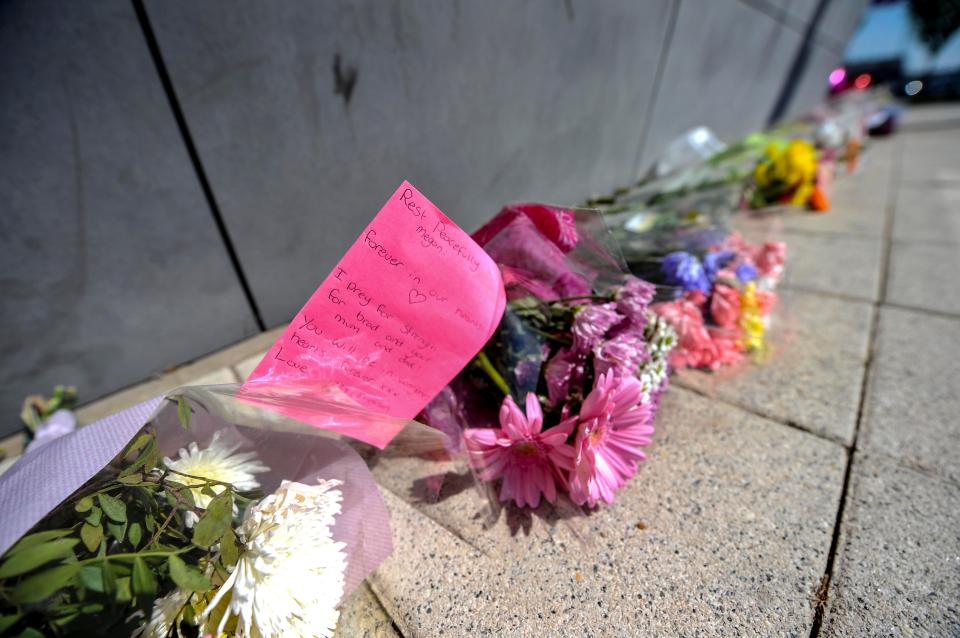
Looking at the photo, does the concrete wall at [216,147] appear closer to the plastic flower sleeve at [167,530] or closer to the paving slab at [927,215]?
the plastic flower sleeve at [167,530]

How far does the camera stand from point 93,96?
121cm

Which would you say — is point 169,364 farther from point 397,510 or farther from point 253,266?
point 397,510

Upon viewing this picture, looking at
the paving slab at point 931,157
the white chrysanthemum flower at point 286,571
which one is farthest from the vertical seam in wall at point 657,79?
the white chrysanthemum flower at point 286,571

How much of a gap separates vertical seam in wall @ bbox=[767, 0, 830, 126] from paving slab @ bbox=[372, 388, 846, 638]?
7645 mm

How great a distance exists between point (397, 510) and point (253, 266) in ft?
3.82

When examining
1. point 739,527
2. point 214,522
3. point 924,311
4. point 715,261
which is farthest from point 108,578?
point 924,311

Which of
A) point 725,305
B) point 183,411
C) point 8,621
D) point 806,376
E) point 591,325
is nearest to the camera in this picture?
point 8,621

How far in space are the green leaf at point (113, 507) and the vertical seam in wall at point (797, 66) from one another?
856cm

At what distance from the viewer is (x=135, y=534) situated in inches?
24.0

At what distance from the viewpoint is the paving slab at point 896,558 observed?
80cm

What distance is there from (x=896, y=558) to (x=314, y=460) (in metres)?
1.26

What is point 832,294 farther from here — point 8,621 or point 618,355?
point 8,621

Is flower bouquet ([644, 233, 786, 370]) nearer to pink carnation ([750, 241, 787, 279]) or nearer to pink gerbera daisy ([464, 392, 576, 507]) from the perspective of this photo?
pink carnation ([750, 241, 787, 279])

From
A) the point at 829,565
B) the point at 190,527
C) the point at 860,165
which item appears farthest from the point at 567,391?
the point at 860,165
